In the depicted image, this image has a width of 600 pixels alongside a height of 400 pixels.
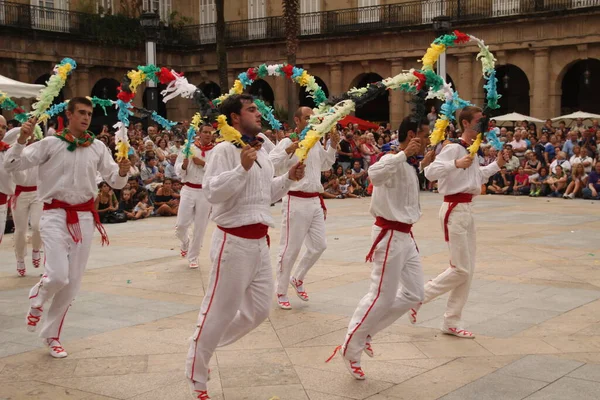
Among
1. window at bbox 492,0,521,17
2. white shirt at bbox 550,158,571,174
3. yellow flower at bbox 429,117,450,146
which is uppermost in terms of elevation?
window at bbox 492,0,521,17

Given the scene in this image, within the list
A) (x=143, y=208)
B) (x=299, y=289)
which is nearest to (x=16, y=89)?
(x=143, y=208)

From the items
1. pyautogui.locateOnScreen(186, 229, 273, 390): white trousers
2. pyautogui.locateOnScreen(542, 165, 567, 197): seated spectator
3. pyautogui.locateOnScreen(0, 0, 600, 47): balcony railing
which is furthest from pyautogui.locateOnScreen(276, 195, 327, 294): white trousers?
pyautogui.locateOnScreen(0, 0, 600, 47): balcony railing

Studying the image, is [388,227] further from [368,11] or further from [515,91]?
[515,91]

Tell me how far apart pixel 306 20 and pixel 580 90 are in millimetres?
13007

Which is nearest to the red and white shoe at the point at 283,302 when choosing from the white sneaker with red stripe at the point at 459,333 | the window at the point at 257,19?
the white sneaker with red stripe at the point at 459,333

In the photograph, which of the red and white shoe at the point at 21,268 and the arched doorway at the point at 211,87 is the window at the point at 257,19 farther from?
the red and white shoe at the point at 21,268

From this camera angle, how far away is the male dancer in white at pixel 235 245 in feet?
19.5

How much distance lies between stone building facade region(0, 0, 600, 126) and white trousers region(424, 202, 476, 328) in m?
24.9

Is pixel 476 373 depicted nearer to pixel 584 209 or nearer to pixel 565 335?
pixel 565 335

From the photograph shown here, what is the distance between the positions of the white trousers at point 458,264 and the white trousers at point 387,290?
3.89ft

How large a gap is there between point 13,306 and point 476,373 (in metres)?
5.58

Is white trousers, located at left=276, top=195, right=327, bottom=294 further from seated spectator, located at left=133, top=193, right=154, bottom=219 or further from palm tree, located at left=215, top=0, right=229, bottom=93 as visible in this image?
palm tree, located at left=215, top=0, right=229, bottom=93

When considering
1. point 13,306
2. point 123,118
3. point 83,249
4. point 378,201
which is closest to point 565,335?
point 378,201

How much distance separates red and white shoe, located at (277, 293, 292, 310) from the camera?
362 inches
